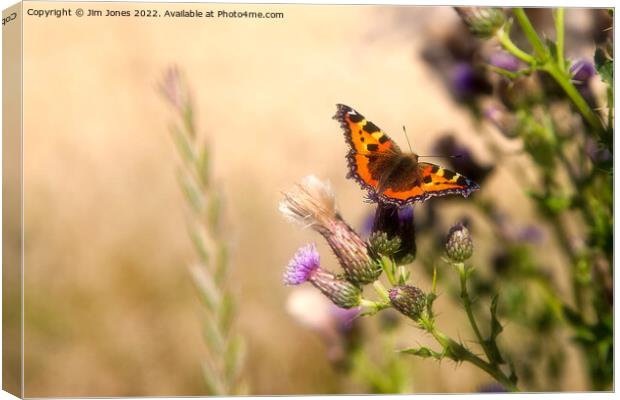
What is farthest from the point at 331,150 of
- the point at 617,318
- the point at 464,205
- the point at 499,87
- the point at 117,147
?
the point at 617,318

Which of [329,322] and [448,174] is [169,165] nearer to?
[329,322]

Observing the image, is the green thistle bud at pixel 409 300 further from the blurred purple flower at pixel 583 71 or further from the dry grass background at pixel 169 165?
the dry grass background at pixel 169 165

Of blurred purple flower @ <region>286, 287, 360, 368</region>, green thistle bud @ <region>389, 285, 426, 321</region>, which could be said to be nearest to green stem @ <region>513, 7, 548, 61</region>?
green thistle bud @ <region>389, 285, 426, 321</region>

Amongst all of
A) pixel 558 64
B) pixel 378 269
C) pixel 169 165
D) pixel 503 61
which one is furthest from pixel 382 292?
pixel 169 165

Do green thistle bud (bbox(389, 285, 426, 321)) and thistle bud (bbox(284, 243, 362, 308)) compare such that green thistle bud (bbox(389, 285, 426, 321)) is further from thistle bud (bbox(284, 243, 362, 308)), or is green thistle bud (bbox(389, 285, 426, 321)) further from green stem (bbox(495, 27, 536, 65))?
green stem (bbox(495, 27, 536, 65))

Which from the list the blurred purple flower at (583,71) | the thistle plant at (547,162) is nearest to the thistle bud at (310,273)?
the thistle plant at (547,162)
